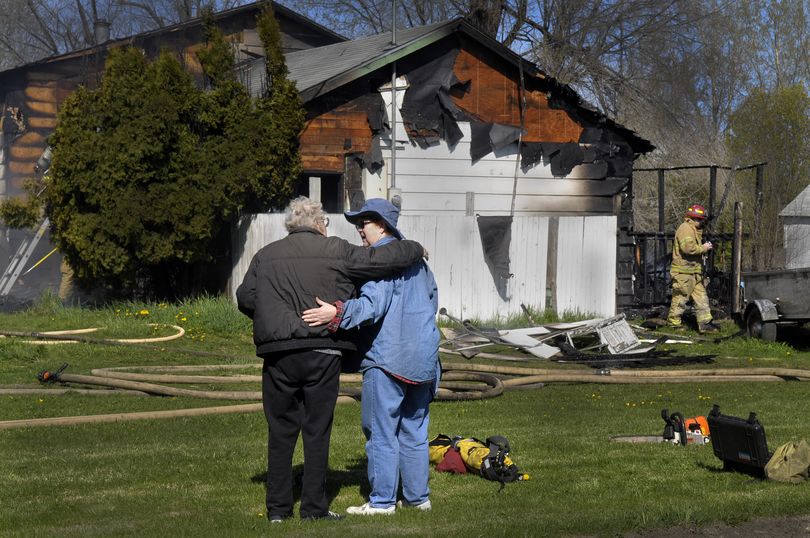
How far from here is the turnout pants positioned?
63.7 ft

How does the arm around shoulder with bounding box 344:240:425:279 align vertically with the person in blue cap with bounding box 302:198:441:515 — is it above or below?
above

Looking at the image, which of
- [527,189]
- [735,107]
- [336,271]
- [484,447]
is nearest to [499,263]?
[527,189]

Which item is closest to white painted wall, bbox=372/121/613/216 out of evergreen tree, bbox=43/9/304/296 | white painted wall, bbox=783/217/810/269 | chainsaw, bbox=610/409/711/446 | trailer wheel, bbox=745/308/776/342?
evergreen tree, bbox=43/9/304/296

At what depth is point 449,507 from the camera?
22.9ft

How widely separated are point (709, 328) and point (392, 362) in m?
14.0

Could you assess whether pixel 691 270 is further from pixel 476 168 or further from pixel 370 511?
pixel 370 511

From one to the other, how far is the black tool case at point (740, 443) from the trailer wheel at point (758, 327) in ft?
33.8

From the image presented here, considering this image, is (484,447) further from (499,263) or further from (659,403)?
(499,263)

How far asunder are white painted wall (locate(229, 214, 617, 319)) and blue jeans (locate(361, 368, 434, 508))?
1312 cm

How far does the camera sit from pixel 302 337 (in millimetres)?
6430

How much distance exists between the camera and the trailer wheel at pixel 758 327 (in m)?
17.6

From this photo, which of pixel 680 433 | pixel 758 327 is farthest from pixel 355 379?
pixel 758 327

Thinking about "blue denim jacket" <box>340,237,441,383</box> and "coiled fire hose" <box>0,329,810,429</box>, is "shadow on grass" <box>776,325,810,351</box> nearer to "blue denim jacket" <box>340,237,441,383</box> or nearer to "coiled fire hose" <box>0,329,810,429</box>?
"coiled fire hose" <box>0,329,810,429</box>

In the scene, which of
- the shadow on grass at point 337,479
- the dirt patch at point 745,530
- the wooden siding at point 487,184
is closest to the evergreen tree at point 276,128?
the wooden siding at point 487,184
